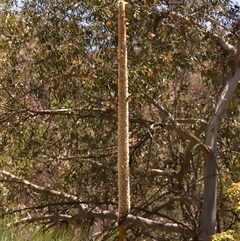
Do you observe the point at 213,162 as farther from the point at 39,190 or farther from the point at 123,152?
the point at 123,152

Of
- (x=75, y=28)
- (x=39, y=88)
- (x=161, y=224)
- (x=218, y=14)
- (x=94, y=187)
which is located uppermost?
(x=218, y=14)

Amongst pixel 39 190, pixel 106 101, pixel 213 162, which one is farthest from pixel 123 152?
pixel 39 190

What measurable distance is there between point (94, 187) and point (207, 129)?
1.82 m

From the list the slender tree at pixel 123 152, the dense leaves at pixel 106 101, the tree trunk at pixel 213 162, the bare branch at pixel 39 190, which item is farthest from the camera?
the bare branch at pixel 39 190

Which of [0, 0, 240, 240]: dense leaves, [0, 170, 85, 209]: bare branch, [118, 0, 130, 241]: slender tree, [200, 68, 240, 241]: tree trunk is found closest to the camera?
[118, 0, 130, 241]: slender tree

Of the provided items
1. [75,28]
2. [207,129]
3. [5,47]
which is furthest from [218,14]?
[5,47]

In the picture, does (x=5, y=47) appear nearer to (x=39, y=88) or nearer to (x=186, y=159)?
(x=39, y=88)

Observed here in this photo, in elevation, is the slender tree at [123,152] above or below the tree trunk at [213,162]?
below

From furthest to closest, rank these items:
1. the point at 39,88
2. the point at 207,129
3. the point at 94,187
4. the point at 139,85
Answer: the point at 94,187, the point at 207,129, the point at 39,88, the point at 139,85

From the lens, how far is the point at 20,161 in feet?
28.7

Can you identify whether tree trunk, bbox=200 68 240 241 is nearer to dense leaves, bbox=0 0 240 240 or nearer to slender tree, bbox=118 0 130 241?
dense leaves, bbox=0 0 240 240

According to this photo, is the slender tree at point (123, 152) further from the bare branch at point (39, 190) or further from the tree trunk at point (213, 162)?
the bare branch at point (39, 190)

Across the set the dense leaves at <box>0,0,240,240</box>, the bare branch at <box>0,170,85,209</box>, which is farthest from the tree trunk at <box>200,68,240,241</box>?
the bare branch at <box>0,170,85,209</box>

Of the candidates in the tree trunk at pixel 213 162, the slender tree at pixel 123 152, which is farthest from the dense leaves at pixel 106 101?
the slender tree at pixel 123 152
